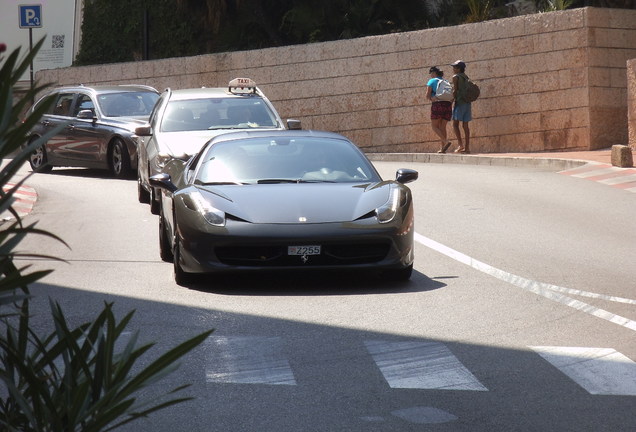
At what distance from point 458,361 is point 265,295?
9.53 ft

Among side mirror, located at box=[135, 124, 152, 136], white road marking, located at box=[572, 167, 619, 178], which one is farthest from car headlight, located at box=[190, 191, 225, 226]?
white road marking, located at box=[572, 167, 619, 178]

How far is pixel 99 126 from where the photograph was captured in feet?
76.1

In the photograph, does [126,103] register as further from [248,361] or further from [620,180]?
[248,361]

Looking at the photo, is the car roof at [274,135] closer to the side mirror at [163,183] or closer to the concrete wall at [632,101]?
the side mirror at [163,183]

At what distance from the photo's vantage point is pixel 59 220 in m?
16.7

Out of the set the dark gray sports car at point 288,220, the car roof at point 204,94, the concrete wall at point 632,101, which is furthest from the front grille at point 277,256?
the concrete wall at point 632,101

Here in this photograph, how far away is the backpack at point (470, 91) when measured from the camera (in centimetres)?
2755

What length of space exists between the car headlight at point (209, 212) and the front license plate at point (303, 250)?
1.82 feet

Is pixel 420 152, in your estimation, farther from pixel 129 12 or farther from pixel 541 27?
pixel 129 12

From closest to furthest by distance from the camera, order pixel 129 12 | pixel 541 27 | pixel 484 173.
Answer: pixel 484 173
pixel 541 27
pixel 129 12

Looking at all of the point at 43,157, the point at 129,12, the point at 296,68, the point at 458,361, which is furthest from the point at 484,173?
the point at 129,12

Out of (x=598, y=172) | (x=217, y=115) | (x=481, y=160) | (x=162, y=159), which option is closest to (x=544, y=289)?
(x=162, y=159)

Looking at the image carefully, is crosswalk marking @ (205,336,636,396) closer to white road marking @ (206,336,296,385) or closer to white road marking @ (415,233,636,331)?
white road marking @ (206,336,296,385)

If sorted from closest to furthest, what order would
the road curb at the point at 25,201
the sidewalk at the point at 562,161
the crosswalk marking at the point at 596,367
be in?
the crosswalk marking at the point at 596,367 → the road curb at the point at 25,201 → the sidewalk at the point at 562,161
